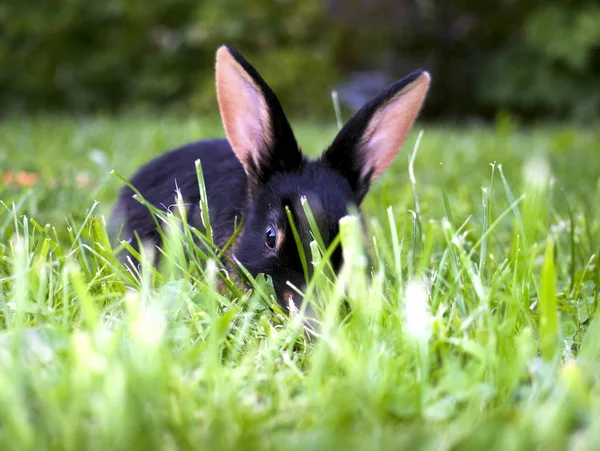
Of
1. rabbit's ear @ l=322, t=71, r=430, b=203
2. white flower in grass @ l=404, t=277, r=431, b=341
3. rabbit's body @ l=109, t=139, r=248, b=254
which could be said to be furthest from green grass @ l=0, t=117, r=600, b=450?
rabbit's body @ l=109, t=139, r=248, b=254

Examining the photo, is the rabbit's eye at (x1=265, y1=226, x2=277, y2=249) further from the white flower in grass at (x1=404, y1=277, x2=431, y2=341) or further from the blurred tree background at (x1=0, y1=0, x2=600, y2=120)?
the blurred tree background at (x1=0, y1=0, x2=600, y2=120)

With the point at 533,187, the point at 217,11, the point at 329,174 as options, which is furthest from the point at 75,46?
the point at 533,187

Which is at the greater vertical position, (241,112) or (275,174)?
(241,112)

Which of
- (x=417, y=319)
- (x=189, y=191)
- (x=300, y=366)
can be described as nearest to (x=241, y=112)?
(x=189, y=191)

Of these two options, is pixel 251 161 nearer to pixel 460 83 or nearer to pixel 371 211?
pixel 371 211

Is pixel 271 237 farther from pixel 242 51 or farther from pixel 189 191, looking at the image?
pixel 242 51

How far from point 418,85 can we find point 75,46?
391 inches

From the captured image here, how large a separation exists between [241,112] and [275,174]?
0.26 metres

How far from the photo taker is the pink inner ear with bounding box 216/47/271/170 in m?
2.29

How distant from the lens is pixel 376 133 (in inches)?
96.4

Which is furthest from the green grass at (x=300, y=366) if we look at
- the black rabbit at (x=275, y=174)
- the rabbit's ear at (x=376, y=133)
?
the rabbit's ear at (x=376, y=133)

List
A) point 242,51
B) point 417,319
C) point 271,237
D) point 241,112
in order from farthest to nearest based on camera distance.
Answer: point 242,51, point 241,112, point 271,237, point 417,319

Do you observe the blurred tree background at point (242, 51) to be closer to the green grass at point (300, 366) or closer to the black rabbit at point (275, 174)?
the black rabbit at point (275, 174)

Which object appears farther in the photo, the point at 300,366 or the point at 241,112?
the point at 241,112
